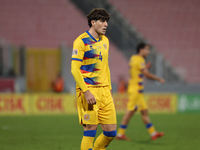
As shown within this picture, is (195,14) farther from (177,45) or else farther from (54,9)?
(54,9)

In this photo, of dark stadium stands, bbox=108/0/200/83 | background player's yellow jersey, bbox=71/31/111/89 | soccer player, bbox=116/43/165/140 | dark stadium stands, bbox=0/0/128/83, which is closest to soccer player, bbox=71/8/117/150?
background player's yellow jersey, bbox=71/31/111/89

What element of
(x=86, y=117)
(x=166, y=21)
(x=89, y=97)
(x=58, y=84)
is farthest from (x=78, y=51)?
(x=166, y=21)

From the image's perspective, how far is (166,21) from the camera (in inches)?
786

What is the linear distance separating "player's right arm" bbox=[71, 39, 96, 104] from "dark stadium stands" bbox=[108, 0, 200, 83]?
14.6 metres

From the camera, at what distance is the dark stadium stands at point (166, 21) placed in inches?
755

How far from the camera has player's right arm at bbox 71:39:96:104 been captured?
13.4ft

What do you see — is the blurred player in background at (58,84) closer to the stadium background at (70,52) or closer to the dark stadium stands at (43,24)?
the stadium background at (70,52)

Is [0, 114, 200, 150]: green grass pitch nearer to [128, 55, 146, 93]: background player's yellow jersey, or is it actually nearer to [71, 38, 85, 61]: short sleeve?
[128, 55, 146, 93]: background player's yellow jersey

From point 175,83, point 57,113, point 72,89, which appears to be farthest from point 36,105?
A: point 175,83

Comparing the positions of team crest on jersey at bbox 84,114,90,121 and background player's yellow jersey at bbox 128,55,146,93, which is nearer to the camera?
team crest on jersey at bbox 84,114,90,121

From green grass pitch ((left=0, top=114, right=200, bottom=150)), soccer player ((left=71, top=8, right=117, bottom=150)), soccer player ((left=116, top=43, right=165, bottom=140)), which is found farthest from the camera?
soccer player ((left=116, top=43, right=165, bottom=140))

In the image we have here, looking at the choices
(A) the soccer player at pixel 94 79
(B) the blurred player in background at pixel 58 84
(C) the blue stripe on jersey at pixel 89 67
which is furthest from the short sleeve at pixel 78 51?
(B) the blurred player in background at pixel 58 84

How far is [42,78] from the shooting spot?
1641 cm

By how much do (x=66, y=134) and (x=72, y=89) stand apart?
7.46m
